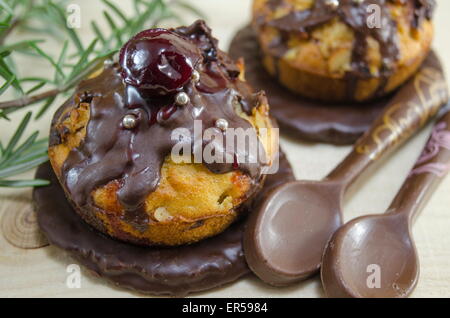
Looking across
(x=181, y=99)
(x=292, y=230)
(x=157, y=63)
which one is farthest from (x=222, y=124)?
(x=292, y=230)

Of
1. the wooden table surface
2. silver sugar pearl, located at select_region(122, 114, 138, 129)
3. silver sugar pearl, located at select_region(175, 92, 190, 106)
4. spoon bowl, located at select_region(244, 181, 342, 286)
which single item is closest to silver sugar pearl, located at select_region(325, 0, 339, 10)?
the wooden table surface

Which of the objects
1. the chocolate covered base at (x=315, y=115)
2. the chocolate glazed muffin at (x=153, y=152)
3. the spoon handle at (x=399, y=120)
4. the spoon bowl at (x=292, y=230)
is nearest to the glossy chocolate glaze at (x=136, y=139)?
the chocolate glazed muffin at (x=153, y=152)

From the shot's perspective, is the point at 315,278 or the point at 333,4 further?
the point at 333,4

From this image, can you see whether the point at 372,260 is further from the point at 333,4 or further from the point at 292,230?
the point at 333,4

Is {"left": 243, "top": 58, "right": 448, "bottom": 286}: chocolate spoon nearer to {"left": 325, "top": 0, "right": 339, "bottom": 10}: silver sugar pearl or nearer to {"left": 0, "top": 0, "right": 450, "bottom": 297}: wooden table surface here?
{"left": 0, "top": 0, "right": 450, "bottom": 297}: wooden table surface

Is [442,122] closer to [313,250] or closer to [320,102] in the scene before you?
[320,102]

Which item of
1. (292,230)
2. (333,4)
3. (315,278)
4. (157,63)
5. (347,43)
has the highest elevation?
(157,63)
